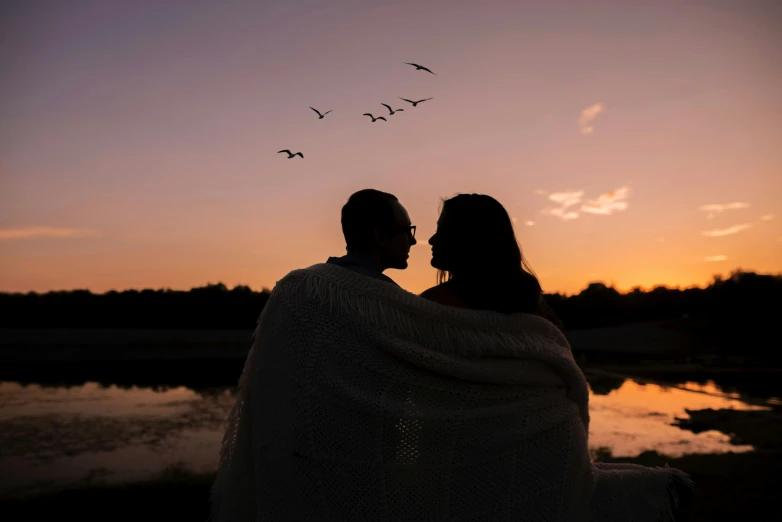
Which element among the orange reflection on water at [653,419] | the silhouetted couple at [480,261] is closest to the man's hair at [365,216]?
the silhouetted couple at [480,261]

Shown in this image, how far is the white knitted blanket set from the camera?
5.83ft

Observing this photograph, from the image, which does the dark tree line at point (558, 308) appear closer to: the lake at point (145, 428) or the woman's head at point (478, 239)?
the lake at point (145, 428)

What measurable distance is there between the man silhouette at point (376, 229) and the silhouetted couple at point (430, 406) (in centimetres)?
22

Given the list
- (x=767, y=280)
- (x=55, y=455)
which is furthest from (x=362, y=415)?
(x=767, y=280)

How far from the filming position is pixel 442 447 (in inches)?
70.4

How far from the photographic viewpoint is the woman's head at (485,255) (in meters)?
1.91

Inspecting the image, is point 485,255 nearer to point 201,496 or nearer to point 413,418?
point 413,418

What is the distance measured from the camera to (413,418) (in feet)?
5.80

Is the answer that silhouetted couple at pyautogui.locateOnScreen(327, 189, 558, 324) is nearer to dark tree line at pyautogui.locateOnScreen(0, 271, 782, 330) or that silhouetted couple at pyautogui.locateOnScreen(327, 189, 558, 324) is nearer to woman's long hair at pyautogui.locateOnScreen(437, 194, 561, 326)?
woman's long hair at pyautogui.locateOnScreen(437, 194, 561, 326)

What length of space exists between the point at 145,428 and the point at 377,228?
9.37 metres

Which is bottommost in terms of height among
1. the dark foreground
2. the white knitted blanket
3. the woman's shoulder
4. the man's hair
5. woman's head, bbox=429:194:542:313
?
the dark foreground

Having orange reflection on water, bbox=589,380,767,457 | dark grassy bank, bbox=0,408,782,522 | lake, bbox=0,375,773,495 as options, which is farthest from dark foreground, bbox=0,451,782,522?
orange reflection on water, bbox=589,380,767,457

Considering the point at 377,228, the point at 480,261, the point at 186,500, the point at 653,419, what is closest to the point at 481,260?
the point at 480,261

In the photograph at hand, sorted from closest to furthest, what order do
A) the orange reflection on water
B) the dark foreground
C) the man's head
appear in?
the man's head → the dark foreground → the orange reflection on water
